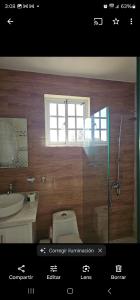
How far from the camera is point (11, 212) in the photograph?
3.62 ft

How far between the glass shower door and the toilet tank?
146 mm

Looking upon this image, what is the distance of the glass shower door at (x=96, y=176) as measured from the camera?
118 centimetres

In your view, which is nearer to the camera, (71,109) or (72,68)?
(72,68)

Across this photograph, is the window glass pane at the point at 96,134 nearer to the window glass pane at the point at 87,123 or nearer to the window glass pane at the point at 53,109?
the window glass pane at the point at 87,123

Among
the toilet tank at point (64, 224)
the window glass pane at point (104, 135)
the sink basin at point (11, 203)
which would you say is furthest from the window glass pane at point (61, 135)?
the toilet tank at point (64, 224)

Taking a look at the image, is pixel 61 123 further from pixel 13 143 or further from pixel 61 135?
pixel 13 143

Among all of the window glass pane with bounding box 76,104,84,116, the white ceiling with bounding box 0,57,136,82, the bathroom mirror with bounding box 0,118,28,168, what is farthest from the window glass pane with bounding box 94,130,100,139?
the bathroom mirror with bounding box 0,118,28,168

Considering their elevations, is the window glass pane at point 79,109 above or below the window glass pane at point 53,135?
above

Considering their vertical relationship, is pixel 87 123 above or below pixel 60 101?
below

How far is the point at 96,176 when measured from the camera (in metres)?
1.37

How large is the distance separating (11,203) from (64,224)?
1.94 feet

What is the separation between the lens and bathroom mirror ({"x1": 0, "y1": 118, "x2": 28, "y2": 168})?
1.46 m

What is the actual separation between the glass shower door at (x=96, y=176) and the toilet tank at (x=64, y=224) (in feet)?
0.48

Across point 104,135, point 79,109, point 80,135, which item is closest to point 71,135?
point 80,135
